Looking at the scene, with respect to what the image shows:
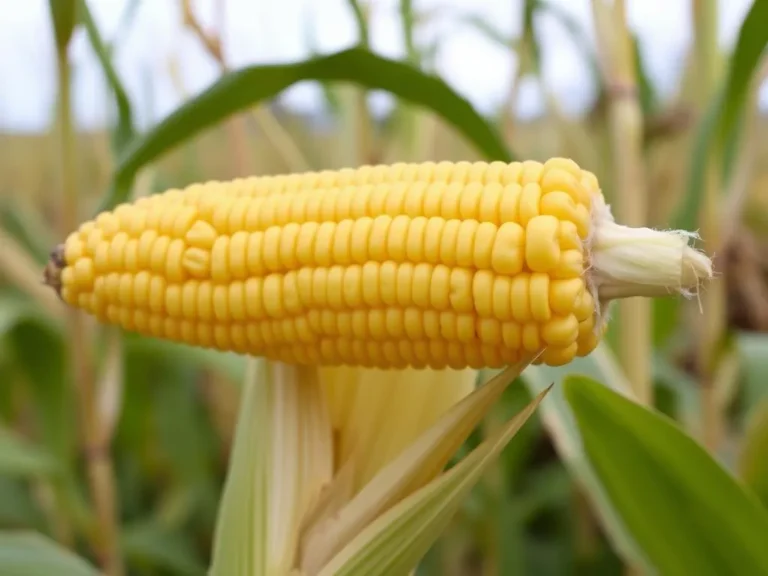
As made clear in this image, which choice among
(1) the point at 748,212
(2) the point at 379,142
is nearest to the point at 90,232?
(2) the point at 379,142

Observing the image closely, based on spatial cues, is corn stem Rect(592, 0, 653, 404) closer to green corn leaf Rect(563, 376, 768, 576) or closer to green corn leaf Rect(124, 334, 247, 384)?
green corn leaf Rect(563, 376, 768, 576)

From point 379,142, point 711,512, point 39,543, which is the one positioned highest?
point 379,142

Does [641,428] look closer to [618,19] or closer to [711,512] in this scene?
[711,512]

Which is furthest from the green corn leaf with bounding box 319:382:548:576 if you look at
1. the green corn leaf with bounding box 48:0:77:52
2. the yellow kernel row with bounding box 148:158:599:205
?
the green corn leaf with bounding box 48:0:77:52

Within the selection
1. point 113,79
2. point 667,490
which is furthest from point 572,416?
point 113,79

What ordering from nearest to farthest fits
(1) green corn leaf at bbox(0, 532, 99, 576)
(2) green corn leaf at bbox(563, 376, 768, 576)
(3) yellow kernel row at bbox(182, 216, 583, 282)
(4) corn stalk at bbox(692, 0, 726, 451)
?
(3) yellow kernel row at bbox(182, 216, 583, 282), (2) green corn leaf at bbox(563, 376, 768, 576), (1) green corn leaf at bbox(0, 532, 99, 576), (4) corn stalk at bbox(692, 0, 726, 451)

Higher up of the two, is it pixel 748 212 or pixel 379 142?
pixel 379 142

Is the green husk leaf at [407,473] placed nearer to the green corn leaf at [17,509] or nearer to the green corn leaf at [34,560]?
the green corn leaf at [34,560]
